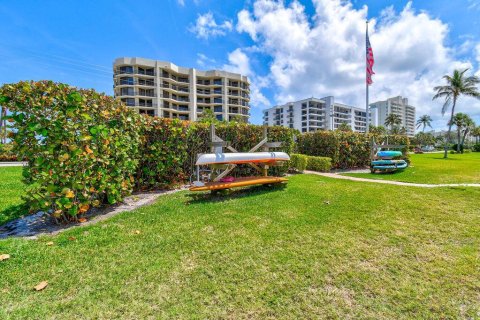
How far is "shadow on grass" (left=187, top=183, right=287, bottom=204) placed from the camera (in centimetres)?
600

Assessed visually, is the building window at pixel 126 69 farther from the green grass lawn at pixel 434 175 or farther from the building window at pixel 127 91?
the green grass lawn at pixel 434 175

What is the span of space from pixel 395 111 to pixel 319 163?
557 feet

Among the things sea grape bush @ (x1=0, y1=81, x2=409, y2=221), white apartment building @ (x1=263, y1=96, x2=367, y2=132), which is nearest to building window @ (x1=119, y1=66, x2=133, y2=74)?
sea grape bush @ (x1=0, y1=81, x2=409, y2=221)

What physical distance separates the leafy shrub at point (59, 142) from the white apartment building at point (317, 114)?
9640cm

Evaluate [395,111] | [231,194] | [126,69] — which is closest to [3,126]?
[231,194]

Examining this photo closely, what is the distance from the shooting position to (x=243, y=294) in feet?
7.86

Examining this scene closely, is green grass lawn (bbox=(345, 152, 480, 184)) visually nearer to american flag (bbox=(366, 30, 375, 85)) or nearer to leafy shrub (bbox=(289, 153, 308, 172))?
leafy shrub (bbox=(289, 153, 308, 172))

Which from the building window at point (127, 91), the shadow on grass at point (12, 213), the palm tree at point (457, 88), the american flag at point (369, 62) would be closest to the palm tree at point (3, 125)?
the shadow on grass at point (12, 213)

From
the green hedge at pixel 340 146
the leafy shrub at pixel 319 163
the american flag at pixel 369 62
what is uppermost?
the american flag at pixel 369 62

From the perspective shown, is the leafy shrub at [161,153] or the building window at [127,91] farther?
the building window at [127,91]

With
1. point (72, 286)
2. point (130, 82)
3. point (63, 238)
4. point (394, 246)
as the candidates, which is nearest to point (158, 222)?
point (63, 238)

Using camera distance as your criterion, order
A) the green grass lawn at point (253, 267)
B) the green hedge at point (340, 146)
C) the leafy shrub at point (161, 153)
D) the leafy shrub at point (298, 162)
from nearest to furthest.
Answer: the green grass lawn at point (253, 267) → the leafy shrub at point (161, 153) → the leafy shrub at point (298, 162) → the green hedge at point (340, 146)

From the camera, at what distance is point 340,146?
14.2m

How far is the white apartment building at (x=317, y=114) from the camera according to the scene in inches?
4070
